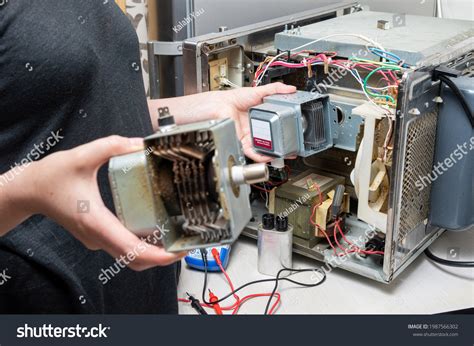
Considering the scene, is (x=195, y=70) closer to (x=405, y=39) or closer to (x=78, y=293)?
(x=405, y=39)

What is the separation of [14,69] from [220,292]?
65cm

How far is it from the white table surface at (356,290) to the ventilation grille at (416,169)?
0.40 ft

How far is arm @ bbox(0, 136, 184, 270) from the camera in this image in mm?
632

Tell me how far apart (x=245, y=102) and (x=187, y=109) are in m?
0.18

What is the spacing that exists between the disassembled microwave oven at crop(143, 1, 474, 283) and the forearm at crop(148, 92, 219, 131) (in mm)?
113

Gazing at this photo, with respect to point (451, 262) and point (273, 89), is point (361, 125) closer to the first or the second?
point (273, 89)

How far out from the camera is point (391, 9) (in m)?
1.91

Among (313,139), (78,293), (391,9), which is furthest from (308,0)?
(78,293)

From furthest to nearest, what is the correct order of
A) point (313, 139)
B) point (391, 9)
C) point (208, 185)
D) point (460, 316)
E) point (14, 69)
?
point (391, 9)
point (313, 139)
point (460, 316)
point (14, 69)
point (208, 185)

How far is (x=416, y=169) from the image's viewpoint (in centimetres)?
115
